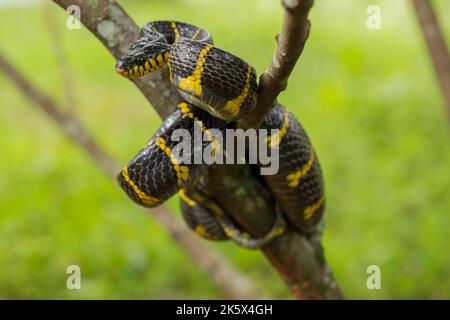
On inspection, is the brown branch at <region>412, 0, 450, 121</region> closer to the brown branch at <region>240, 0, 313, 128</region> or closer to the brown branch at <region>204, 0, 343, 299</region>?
the brown branch at <region>204, 0, 343, 299</region>

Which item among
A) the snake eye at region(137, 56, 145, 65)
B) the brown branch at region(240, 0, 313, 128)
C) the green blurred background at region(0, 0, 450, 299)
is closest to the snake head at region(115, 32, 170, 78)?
the snake eye at region(137, 56, 145, 65)

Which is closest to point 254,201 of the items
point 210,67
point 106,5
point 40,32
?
point 210,67

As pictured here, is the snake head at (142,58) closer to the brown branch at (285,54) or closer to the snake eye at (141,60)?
the snake eye at (141,60)

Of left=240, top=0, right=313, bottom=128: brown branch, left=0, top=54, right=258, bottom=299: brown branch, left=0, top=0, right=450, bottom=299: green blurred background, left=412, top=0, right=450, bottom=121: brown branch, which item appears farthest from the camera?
left=0, top=0, right=450, bottom=299: green blurred background

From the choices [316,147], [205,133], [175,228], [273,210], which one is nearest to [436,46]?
[273,210]

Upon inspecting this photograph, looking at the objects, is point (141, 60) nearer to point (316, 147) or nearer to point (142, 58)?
point (142, 58)

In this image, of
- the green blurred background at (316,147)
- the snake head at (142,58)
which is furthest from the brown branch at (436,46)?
the snake head at (142,58)
